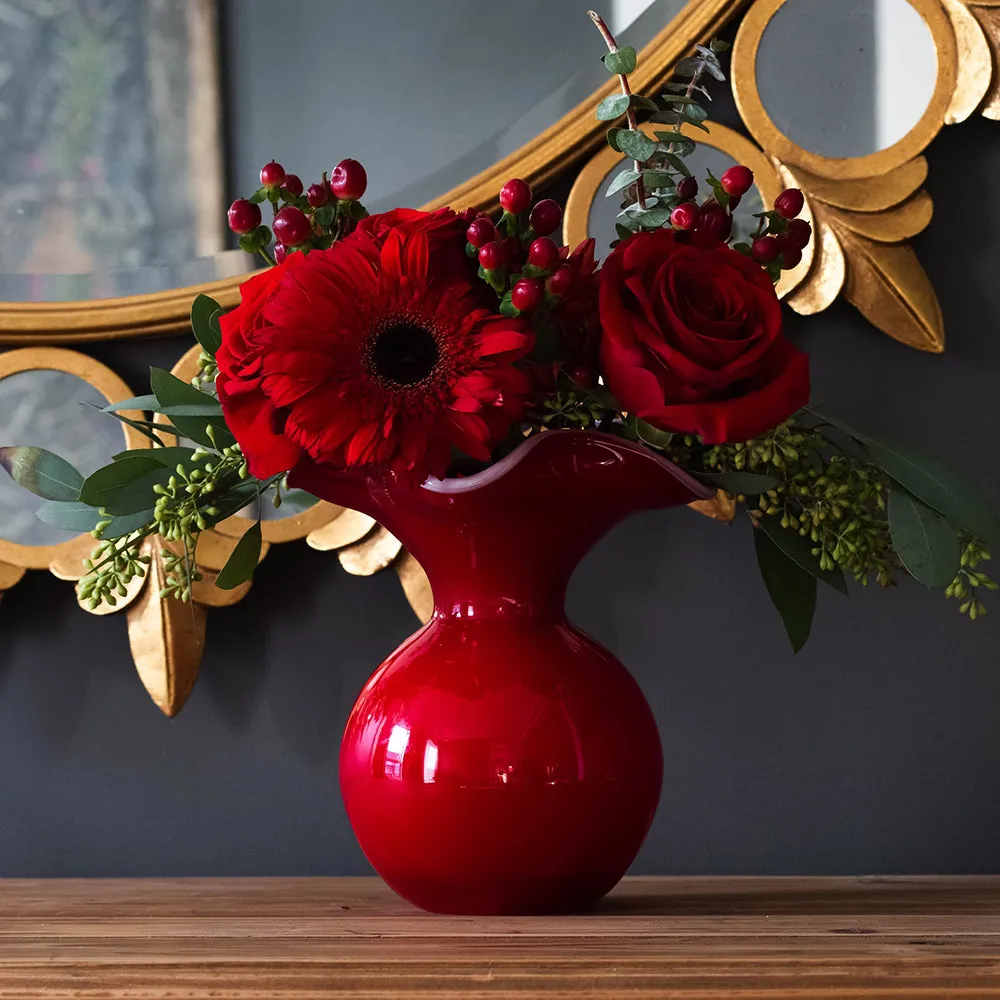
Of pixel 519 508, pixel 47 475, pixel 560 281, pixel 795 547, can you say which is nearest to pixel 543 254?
pixel 560 281

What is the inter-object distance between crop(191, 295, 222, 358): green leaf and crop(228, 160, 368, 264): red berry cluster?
0.21 feet

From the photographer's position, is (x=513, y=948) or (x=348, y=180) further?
(x=348, y=180)

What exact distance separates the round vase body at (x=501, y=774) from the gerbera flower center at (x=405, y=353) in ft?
0.43

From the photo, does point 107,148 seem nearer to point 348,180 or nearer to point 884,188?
point 348,180

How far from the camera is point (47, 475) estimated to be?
623 mm

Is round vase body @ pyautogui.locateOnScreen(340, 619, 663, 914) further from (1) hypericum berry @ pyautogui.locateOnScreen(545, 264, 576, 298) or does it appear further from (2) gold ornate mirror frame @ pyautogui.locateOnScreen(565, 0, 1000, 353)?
(2) gold ornate mirror frame @ pyautogui.locateOnScreen(565, 0, 1000, 353)

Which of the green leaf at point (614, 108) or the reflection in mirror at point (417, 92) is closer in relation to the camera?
the green leaf at point (614, 108)

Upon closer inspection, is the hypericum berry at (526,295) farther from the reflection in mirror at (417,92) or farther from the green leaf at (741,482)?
the reflection in mirror at (417,92)

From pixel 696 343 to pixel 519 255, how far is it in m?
0.09

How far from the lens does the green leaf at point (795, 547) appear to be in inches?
23.0

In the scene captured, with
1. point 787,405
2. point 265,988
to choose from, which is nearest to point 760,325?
point 787,405

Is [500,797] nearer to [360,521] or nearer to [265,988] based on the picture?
[265,988]

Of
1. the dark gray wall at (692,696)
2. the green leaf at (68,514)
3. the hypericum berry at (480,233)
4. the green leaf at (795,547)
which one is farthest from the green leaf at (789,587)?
the green leaf at (68,514)

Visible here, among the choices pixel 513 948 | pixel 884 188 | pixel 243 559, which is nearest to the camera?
pixel 513 948
